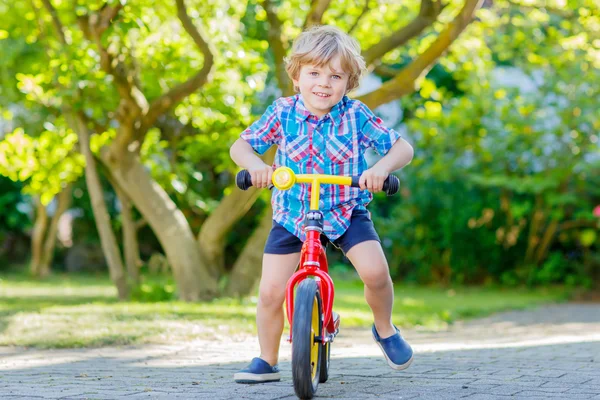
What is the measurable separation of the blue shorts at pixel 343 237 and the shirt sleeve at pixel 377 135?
313 millimetres

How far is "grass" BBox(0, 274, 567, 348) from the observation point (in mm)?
6551

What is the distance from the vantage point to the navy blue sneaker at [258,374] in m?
4.23

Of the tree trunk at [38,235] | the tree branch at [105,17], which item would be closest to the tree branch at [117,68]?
the tree branch at [105,17]

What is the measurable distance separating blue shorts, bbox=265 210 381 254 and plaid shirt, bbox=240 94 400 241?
1.4 inches

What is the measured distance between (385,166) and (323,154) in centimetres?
33

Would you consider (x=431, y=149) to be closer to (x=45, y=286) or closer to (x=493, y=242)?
(x=493, y=242)

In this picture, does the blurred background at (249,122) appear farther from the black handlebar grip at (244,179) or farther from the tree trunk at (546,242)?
the black handlebar grip at (244,179)

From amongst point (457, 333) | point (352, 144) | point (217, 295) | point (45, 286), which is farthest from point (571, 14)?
point (45, 286)

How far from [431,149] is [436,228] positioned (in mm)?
1508

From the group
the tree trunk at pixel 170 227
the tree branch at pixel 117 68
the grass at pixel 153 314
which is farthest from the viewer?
the tree trunk at pixel 170 227

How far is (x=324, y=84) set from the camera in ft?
13.1

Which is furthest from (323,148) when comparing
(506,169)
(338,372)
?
(506,169)

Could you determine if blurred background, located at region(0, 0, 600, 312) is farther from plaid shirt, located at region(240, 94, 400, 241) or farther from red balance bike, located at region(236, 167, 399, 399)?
red balance bike, located at region(236, 167, 399, 399)

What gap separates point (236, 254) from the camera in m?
17.7
